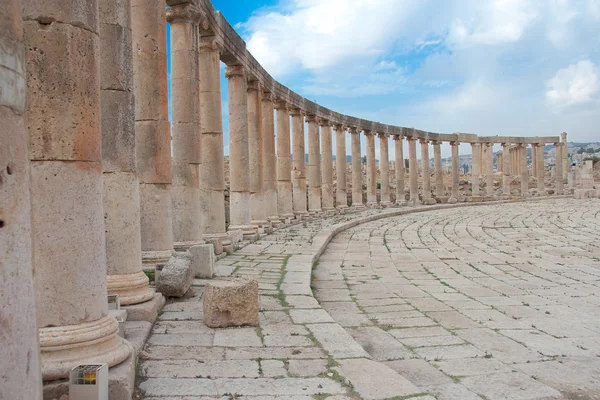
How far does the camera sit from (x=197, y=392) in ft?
14.6

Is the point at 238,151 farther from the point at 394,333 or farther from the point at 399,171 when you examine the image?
the point at 399,171

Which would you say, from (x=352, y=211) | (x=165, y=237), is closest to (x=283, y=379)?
(x=165, y=237)

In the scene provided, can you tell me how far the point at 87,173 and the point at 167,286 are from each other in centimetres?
344

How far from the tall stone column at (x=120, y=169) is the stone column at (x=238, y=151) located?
9363 millimetres

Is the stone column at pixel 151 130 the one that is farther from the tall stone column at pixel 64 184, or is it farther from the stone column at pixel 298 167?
the stone column at pixel 298 167

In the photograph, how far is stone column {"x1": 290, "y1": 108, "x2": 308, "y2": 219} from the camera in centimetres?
2511

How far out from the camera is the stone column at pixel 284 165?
22.9m

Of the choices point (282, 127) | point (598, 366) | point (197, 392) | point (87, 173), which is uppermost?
point (282, 127)

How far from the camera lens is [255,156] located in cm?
1902

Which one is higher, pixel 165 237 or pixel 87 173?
pixel 87 173

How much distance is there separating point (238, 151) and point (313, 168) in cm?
1133

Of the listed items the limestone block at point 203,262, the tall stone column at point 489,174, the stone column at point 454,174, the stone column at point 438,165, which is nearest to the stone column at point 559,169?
the tall stone column at point 489,174

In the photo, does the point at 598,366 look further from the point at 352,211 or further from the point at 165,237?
the point at 352,211

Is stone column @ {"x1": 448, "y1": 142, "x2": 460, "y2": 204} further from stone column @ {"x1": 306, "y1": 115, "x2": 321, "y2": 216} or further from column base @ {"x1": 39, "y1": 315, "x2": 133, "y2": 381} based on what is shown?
column base @ {"x1": 39, "y1": 315, "x2": 133, "y2": 381}
